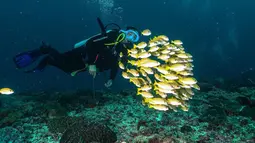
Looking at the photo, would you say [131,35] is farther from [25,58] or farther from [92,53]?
[25,58]

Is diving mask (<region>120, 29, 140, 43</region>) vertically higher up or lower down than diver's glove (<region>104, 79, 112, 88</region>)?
higher up

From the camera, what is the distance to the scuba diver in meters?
7.54

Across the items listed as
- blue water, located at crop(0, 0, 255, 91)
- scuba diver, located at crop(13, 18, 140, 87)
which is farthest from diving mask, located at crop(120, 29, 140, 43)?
blue water, located at crop(0, 0, 255, 91)

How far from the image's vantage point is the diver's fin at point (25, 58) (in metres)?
8.84

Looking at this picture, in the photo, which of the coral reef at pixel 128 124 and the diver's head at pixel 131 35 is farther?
the diver's head at pixel 131 35

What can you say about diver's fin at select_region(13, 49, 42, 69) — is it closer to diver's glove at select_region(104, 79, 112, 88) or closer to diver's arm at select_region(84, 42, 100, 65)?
diver's arm at select_region(84, 42, 100, 65)

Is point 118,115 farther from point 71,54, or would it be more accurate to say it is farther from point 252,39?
point 252,39

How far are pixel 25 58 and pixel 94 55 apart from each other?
11.2ft

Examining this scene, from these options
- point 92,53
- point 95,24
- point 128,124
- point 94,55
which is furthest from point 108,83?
point 95,24

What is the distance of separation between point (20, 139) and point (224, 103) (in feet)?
26.8

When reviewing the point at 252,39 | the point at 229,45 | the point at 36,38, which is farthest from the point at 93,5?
the point at 252,39

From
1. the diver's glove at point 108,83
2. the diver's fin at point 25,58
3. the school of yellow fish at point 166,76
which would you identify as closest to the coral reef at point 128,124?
the school of yellow fish at point 166,76

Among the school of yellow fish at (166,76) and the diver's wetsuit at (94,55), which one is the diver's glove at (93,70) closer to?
the diver's wetsuit at (94,55)

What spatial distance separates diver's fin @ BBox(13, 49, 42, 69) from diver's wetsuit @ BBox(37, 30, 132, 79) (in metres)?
0.42
